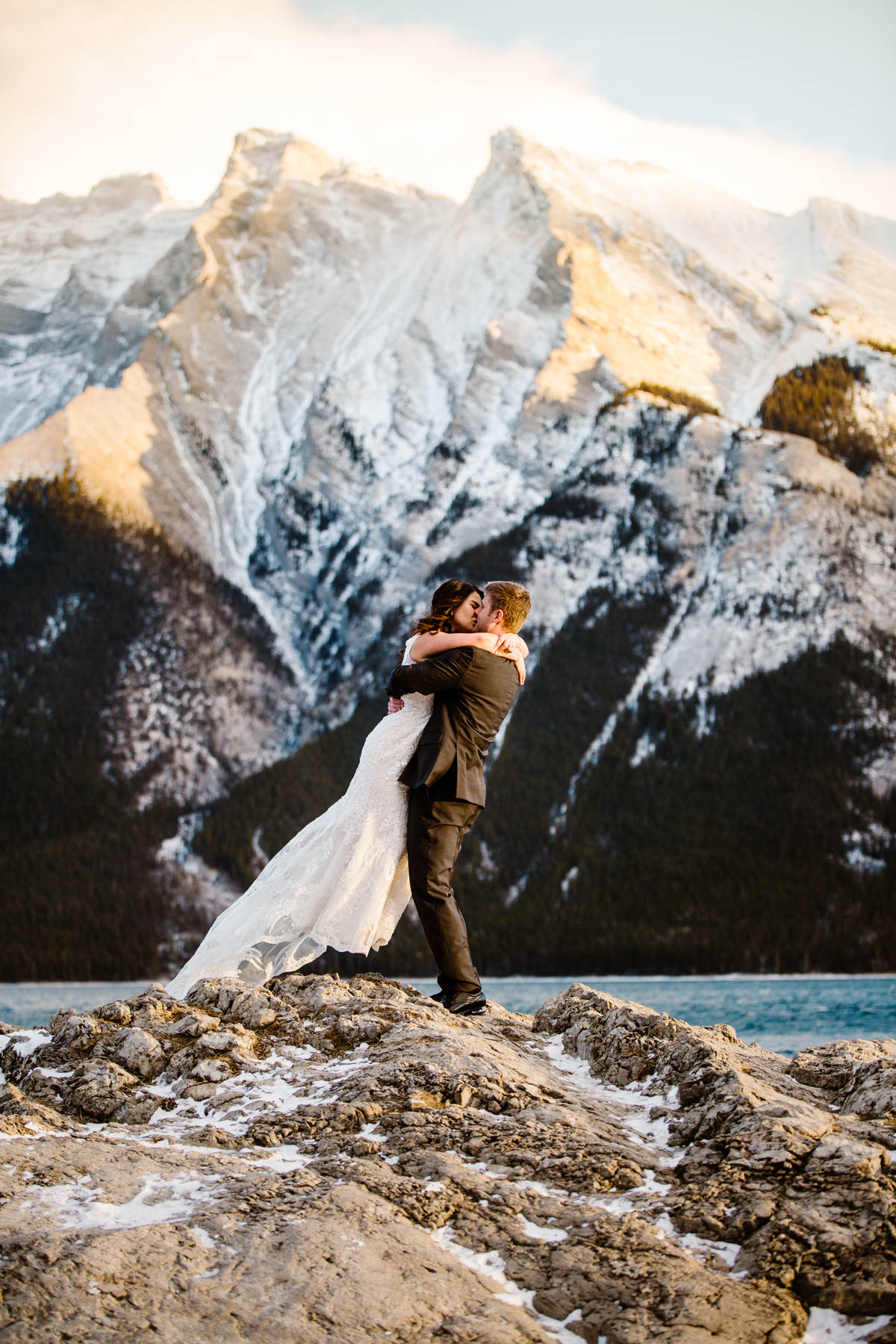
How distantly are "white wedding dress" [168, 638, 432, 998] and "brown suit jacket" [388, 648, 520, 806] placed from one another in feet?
0.72

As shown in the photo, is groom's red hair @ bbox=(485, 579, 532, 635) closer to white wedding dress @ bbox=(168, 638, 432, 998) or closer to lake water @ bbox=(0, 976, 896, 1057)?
white wedding dress @ bbox=(168, 638, 432, 998)

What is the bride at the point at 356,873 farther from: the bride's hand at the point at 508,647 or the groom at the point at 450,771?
the groom at the point at 450,771

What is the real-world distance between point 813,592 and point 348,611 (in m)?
59.7

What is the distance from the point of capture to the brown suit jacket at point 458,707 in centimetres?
768

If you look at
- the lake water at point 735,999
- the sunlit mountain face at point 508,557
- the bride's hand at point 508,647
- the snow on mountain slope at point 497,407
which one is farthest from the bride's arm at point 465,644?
the snow on mountain slope at point 497,407

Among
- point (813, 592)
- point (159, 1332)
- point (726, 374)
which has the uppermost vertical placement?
point (726, 374)

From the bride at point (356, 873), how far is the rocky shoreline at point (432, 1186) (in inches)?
36.1

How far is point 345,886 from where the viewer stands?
8062mm

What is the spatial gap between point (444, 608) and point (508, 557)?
12456 centimetres

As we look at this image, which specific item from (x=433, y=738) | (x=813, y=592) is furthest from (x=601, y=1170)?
(x=813, y=592)

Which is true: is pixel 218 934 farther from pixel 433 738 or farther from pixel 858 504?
pixel 858 504

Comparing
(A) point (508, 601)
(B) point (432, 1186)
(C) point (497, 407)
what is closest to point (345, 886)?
(A) point (508, 601)

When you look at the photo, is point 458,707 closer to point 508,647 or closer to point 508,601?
point 508,647

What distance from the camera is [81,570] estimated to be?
14338cm
